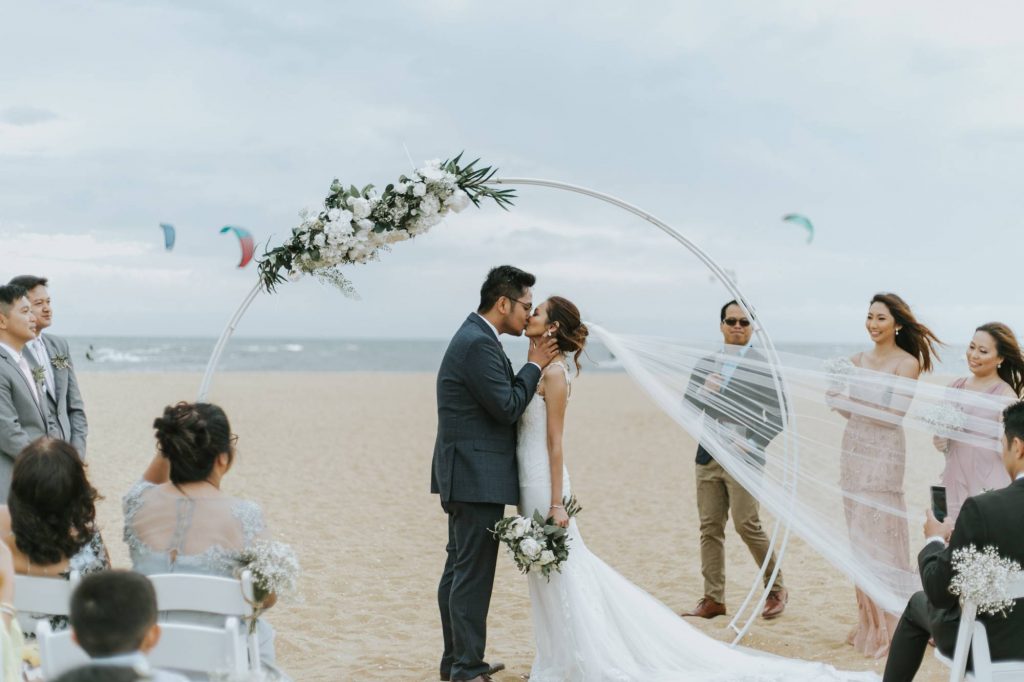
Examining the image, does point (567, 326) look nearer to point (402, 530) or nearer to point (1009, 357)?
point (1009, 357)

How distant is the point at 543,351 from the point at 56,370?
9.00 ft

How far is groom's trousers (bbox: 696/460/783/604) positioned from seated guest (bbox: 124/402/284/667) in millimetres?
3451

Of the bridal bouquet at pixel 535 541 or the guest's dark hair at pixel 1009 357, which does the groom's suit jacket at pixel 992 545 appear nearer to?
the bridal bouquet at pixel 535 541

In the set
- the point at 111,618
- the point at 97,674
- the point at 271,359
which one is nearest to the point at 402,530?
the point at 111,618

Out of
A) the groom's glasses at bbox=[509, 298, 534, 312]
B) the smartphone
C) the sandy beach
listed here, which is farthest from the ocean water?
the smartphone

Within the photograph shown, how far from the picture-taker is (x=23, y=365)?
5.21 m

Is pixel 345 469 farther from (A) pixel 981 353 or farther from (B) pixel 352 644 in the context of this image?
(A) pixel 981 353

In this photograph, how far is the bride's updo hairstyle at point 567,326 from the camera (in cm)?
471

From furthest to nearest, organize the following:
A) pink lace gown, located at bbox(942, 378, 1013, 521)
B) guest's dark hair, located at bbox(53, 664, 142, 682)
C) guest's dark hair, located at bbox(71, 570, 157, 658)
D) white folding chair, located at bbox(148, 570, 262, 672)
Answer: pink lace gown, located at bbox(942, 378, 1013, 521), white folding chair, located at bbox(148, 570, 262, 672), guest's dark hair, located at bbox(71, 570, 157, 658), guest's dark hair, located at bbox(53, 664, 142, 682)

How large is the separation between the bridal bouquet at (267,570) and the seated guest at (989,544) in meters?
2.18

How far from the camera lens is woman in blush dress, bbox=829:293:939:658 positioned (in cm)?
512

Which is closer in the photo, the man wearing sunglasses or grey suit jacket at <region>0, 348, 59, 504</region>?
grey suit jacket at <region>0, 348, 59, 504</region>

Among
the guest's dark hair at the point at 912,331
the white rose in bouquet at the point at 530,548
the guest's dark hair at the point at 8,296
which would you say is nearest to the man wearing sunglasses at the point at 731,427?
the guest's dark hair at the point at 912,331

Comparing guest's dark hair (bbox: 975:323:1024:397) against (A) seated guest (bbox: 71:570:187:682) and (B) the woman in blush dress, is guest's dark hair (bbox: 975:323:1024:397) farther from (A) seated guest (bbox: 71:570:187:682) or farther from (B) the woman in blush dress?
(A) seated guest (bbox: 71:570:187:682)
